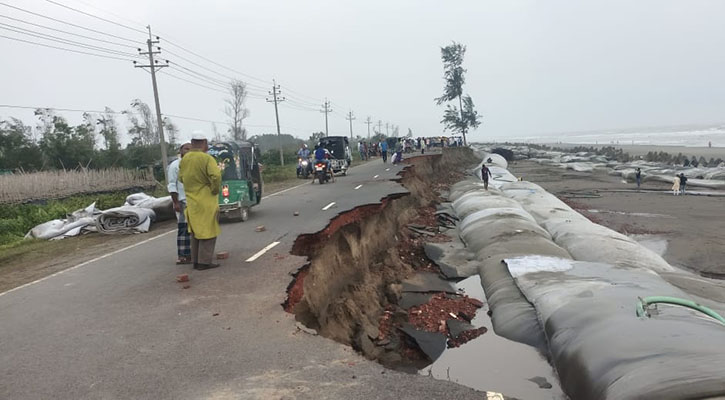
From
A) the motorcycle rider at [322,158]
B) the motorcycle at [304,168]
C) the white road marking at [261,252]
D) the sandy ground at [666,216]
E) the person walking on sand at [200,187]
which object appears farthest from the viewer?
the motorcycle at [304,168]

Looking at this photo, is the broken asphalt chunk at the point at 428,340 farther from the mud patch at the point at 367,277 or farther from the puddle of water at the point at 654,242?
the puddle of water at the point at 654,242

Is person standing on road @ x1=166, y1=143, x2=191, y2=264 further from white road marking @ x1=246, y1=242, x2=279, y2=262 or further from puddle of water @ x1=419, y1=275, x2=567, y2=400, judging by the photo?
puddle of water @ x1=419, y1=275, x2=567, y2=400

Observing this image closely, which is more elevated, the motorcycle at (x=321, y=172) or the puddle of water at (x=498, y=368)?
the motorcycle at (x=321, y=172)

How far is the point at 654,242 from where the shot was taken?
39.7 feet

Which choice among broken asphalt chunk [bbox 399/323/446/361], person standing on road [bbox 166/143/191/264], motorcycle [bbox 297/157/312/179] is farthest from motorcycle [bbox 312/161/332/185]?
broken asphalt chunk [bbox 399/323/446/361]

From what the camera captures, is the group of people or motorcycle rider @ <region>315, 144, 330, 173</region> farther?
motorcycle rider @ <region>315, 144, 330, 173</region>

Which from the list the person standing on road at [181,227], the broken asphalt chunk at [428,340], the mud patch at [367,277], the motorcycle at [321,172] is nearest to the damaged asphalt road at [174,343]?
the person standing on road at [181,227]

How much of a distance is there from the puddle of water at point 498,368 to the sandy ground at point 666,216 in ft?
21.2

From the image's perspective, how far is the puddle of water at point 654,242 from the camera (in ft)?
37.2

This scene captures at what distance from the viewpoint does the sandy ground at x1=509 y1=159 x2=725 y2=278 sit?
10688 mm

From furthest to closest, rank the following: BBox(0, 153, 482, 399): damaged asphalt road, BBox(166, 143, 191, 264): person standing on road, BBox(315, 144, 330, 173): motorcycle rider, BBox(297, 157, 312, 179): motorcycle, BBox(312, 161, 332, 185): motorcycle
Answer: BBox(297, 157, 312, 179): motorcycle, BBox(315, 144, 330, 173): motorcycle rider, BBox(312, 161, 332, 185): motorcycle, BBox(166, 143, 191, 264): person standing on road, BBox(0, 153, 482, 399): damaged asphalt road

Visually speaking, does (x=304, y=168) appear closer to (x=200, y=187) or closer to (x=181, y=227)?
(x=181, y=227)

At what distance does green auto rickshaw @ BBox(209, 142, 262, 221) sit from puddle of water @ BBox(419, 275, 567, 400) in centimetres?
596

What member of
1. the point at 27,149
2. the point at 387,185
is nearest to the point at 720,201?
the point at 387,185
